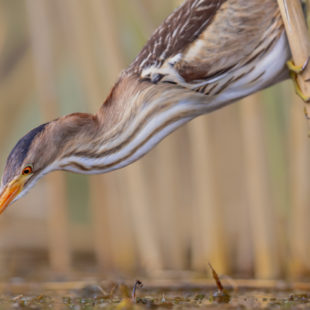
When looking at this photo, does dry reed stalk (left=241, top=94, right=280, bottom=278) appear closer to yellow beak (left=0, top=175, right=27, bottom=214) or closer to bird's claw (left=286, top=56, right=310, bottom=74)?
bird's claw (left=286, top=56, right=310, bottom=74)

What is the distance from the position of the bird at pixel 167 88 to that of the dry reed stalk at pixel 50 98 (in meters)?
1.20

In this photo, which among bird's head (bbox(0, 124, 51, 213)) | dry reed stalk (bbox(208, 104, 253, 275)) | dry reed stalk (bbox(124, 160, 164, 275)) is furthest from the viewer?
dry reed stalk (bbox(208, 104, 253, 275))

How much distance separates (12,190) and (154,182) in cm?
168

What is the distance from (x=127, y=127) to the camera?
1671mm

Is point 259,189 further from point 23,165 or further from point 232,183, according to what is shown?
point 23,165

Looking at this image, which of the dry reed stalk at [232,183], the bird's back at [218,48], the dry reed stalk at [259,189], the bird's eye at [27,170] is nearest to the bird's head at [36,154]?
the bird's eye at [27,170]

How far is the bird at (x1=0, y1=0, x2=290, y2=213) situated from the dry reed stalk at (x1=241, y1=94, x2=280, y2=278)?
29.9 inches

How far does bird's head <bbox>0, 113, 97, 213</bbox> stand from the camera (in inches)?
62.6

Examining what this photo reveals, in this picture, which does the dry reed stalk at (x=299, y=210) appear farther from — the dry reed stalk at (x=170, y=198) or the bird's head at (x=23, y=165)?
the bird's head at (x=23, y=165)

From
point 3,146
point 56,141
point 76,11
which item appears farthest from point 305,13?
point 3,146

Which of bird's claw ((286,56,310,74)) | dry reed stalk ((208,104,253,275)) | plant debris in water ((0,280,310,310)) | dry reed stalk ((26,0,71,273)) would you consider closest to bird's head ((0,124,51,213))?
plant debris in water ((0,280,310,310))

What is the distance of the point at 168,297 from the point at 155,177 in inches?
54.2

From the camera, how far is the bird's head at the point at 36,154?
1.59 meters

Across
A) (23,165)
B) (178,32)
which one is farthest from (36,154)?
(178,32)
